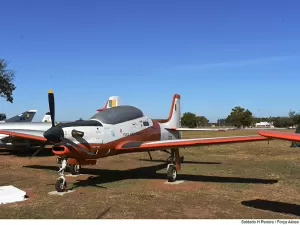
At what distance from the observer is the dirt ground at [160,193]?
293 inches

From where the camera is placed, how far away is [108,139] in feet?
36.1

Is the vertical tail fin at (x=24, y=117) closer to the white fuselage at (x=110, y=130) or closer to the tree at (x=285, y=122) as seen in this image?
the white fuselage at (x=110, y=130)

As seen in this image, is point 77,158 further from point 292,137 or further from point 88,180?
point 292,137

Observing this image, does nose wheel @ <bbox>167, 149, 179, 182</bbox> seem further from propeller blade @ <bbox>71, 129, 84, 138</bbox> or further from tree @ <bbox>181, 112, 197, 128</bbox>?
tree @ <bbox>181, 112, 197, 128</bbox>

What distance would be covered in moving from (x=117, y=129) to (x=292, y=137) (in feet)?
21.3

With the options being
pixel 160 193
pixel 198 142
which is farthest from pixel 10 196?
pixel 198 142

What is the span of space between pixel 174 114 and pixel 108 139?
252 inches

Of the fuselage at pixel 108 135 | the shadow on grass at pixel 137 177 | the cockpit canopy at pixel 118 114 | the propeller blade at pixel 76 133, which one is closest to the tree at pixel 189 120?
the shadow on grass at pixel 137 177

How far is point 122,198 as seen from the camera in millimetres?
8930

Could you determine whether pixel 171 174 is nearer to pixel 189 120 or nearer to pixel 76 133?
pixel 76 133

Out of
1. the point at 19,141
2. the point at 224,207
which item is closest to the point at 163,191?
the point at 224,207

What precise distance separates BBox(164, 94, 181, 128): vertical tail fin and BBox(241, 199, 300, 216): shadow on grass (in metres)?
7.69

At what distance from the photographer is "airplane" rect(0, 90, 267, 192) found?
32.2 ft

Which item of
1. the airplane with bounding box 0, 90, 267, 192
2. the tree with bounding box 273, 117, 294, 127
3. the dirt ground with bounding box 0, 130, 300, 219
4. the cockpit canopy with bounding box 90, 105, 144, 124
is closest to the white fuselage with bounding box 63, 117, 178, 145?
the airplane with bounding box 0, 90, 267, 192
